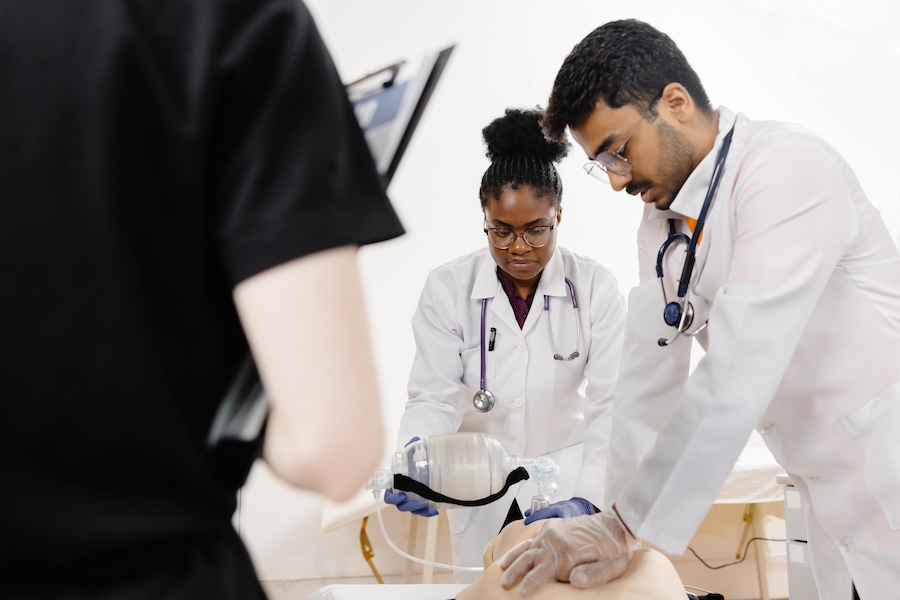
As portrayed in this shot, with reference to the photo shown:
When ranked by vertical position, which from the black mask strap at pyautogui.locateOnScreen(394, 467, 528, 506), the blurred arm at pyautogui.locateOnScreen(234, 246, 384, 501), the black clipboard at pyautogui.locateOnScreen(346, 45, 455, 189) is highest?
the black clipboard at pyautogui.locateOnScreen(346, 45, 455, 189)

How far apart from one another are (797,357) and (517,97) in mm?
2260

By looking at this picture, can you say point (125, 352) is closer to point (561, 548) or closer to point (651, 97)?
point (561, 548)

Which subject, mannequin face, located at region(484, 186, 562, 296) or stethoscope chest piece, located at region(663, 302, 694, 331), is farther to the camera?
mannequin face, located at region(484, 186, 562, 296)

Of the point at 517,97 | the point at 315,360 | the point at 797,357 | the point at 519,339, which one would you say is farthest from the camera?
the point at 517,97

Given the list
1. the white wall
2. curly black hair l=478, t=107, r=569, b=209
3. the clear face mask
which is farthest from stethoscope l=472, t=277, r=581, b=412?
the white wall

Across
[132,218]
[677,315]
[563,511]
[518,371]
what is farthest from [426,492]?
[132,218]

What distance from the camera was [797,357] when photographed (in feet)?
4.15

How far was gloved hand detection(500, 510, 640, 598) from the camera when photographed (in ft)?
3.93

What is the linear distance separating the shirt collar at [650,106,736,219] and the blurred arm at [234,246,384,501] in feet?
3.37

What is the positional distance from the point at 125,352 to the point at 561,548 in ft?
3.19

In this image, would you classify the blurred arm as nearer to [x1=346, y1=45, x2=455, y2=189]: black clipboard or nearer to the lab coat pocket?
[x1=346, y1=45, x2=455, y2=189]: black clipboard

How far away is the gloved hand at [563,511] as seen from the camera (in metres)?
1.42

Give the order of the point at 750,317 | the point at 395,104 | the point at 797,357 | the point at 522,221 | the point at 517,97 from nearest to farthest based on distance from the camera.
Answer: the point at 395,104 → the point at 750,317 → the point at 797,357 → the point at 522,221 → the point at 517,97

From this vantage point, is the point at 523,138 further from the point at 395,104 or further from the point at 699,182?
Answer: the point at 395,104
